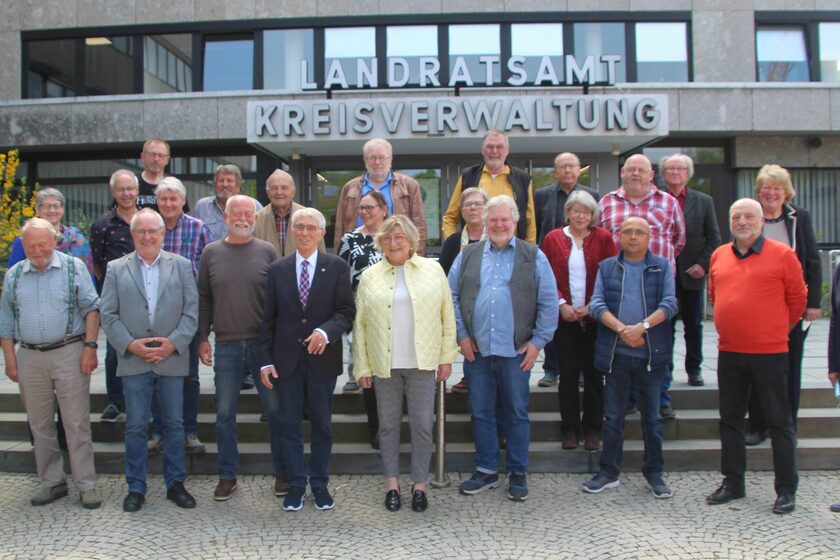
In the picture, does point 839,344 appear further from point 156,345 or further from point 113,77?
point 113,77

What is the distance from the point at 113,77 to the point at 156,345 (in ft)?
39.5

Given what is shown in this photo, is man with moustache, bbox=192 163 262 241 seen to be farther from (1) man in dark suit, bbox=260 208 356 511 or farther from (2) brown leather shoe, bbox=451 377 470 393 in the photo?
(2) brown leather shoe, bbox=451 377 470 393

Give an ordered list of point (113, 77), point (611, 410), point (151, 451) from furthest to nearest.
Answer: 1. point (113, 77)
2. point (151, 451)
3. point (611, 410)

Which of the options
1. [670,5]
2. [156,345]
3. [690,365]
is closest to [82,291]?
[156,345]

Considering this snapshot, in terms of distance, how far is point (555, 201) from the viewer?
5.93 meters

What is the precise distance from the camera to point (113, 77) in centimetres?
1459

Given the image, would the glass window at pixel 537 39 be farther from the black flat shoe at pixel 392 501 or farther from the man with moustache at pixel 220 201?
the black flat shoe at pixel 392 501

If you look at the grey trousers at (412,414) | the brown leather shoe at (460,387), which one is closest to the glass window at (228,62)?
the brown leather shoe at (460,387)

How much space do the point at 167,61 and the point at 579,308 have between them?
40.7ft

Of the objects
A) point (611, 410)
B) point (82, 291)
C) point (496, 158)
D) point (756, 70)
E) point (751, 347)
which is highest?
point (756, 70)

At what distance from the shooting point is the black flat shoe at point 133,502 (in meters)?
4.55

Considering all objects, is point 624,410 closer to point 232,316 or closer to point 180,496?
point 232,316

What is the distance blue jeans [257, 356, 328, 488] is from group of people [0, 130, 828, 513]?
0.04 feet

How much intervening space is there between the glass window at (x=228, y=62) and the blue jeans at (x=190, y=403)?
33.9 feet
